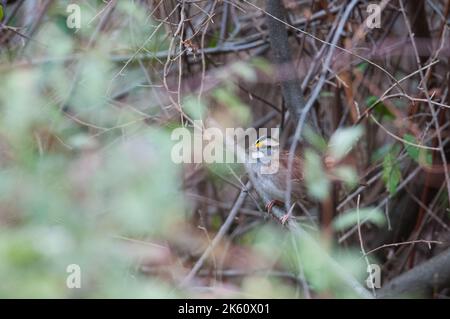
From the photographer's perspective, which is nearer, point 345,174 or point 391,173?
point 345,174

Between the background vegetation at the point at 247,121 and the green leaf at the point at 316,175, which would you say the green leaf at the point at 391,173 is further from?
the green leaf at the point at 316,175

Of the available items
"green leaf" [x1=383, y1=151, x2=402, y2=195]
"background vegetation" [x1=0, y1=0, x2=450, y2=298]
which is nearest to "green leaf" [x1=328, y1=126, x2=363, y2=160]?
"background vegetation" [x1=0, y1=0, x2=450, y2=298]

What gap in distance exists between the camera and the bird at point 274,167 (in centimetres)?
354

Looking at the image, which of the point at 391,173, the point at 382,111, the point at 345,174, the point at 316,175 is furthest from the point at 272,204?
the point at 382,111

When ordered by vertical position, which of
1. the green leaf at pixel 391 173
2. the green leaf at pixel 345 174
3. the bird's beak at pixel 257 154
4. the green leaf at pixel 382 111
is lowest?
the green leaf at pixel 345 174

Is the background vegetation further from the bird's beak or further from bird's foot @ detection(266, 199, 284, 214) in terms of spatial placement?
the bird's beak

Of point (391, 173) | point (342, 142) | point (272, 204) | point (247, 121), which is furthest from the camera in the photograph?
point (247, 121)

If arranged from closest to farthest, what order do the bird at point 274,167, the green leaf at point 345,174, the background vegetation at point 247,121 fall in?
the background vegetation at point 247,121, the green leaf at point 345,174, the bird at point 274,167

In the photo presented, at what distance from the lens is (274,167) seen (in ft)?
11.9

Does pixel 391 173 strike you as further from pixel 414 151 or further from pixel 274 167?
pixel 274 167

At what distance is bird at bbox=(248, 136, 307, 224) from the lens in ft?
11.6

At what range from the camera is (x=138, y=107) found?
12.9ft

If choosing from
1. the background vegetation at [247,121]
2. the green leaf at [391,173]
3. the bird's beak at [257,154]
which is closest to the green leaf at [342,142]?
the background vegetation at [247,121]
